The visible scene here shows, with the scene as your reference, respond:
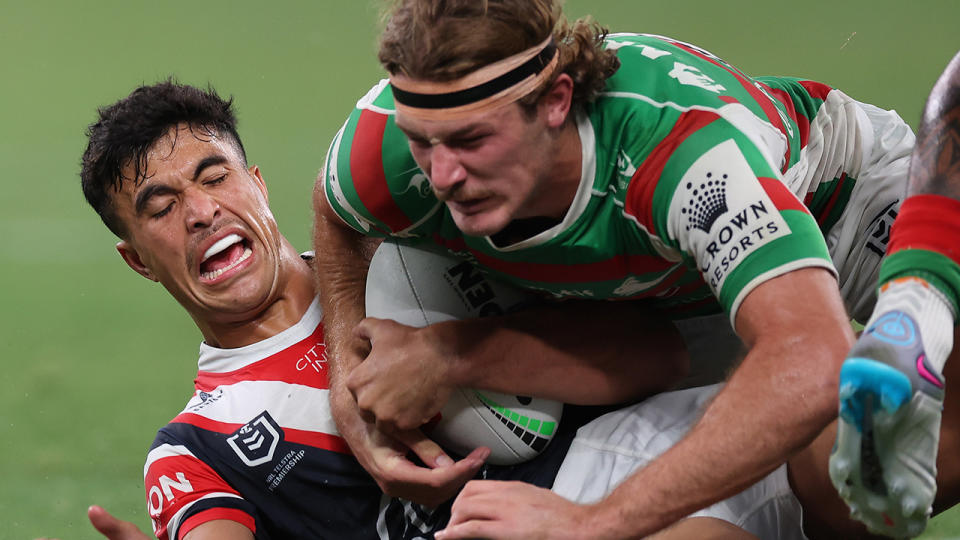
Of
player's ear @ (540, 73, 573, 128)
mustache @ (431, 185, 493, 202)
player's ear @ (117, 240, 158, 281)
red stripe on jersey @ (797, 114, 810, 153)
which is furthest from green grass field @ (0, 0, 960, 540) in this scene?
red stripe on jersey @ (797, 114, 810, 153)

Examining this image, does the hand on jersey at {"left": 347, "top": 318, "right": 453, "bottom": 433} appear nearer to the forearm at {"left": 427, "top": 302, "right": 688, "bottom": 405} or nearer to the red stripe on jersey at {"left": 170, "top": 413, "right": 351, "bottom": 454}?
the forearm at {"left": 427, "top": 302, "right": 688, "bottom": 405}

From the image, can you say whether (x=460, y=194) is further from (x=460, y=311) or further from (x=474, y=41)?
(x=460, y=311)

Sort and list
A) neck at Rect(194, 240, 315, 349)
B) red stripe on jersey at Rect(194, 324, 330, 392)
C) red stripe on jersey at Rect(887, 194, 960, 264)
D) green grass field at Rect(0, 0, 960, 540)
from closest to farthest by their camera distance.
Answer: red stripe on jersey at Rect(887, 194, 960, 264), red stripe on jersey at Rect(194, 324, 330, 392), neck at Rect(194, 240, 315, 349), green grass field at Rect(0, 0, 960, 540)

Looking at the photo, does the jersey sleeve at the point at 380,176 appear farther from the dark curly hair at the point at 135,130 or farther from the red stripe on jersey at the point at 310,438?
the dark curly hair at the point at 135,130

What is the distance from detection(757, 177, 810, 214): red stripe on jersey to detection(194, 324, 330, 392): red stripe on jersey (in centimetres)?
104

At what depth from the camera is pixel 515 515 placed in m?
1.47

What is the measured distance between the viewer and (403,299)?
197 cm

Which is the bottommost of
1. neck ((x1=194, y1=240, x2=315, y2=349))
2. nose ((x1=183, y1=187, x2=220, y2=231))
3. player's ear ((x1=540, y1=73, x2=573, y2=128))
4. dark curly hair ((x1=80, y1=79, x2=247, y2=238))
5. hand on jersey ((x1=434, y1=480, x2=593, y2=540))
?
neck ((x1=194, y1=240, x2=315, y2=349))

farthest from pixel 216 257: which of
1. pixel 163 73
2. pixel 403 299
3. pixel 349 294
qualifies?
pixel 163 73

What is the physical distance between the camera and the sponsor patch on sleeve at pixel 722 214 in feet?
4.71

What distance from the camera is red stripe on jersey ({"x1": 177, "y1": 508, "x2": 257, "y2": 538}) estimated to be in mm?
2018

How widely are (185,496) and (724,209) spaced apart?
1145 millimetres

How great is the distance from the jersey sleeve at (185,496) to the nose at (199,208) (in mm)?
448

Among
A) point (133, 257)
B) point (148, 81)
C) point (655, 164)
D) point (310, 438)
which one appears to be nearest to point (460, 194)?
point (655, 164)
